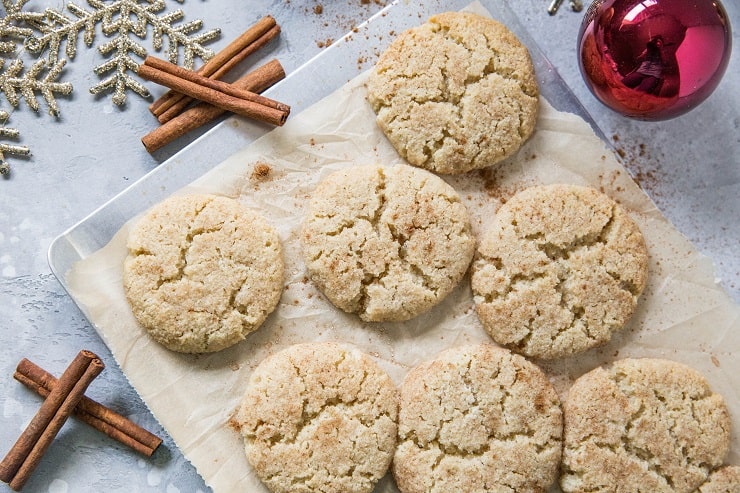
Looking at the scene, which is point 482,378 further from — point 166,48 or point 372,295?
point 166,48

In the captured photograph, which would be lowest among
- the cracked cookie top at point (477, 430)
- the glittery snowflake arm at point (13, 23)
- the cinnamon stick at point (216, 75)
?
the cracked cookie top at point (477, 430)

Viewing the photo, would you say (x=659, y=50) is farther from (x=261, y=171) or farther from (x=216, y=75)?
(x=216, y=75)

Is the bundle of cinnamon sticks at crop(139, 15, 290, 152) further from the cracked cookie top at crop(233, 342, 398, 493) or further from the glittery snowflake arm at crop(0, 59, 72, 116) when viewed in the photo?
the cracked cookie top at crop(233, 342, 398, 493)

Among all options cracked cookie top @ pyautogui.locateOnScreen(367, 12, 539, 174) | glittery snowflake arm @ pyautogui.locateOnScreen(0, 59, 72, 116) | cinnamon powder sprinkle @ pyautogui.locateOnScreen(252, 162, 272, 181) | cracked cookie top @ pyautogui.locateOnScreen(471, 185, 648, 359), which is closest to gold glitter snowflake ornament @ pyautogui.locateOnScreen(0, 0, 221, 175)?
glittery snowflake arm @ pyautogui.locateOnScreen(0, 59, 72, 116)

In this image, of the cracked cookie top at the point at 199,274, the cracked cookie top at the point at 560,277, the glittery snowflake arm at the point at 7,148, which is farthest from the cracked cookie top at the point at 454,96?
the glittery snowflake arm at the point at 7,148

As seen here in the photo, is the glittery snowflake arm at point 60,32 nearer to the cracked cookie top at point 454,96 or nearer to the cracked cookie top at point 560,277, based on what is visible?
the cracked cookie top at point 454,96
